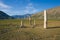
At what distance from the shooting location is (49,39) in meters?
13.8

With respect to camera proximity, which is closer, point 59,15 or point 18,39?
point 18,39

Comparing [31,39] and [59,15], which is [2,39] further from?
[59,15]

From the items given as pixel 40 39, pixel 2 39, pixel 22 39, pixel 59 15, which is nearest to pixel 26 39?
pixel 22 39

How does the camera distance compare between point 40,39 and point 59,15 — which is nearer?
point 40,39

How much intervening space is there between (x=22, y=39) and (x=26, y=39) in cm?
37

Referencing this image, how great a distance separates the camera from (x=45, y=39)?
13820 mm

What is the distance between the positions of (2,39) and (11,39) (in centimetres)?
83

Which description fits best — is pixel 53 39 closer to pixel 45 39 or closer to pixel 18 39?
pixel 45 39

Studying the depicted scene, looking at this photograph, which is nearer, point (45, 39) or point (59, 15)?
point (45, 39)

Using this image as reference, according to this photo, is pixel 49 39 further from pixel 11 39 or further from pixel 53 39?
pixel 11 39

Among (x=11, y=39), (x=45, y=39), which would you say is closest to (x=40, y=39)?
(x=45, y=39)

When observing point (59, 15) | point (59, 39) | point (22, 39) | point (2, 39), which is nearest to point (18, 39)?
point (22, 39)

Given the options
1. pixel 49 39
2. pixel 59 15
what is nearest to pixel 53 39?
pixel 49 39

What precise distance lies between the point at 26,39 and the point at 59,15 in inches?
7437
